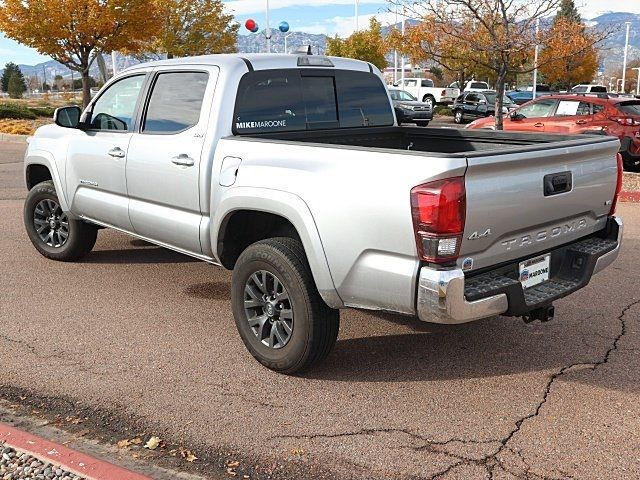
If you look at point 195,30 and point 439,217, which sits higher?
point 195,30

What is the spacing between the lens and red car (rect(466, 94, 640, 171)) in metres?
13.6

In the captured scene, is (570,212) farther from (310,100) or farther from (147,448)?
(147,448)

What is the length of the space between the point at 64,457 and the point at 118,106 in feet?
10.9

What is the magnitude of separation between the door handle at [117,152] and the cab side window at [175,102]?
0.28 metres

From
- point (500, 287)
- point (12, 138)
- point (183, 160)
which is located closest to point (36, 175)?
point (183, 160)

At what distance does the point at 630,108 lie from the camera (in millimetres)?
14117

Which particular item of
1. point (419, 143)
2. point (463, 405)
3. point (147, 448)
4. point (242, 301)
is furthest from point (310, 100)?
point (147, 448)

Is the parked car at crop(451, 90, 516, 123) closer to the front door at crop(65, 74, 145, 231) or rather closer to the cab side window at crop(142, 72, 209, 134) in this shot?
the front door at crop(65, 74, 145, 231)

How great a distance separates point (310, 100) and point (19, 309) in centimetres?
282

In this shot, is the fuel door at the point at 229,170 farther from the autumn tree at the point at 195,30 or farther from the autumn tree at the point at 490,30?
the autumn tree at the point at 195,30

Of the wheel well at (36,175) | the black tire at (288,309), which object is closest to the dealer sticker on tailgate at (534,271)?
the black tire at (288,309)

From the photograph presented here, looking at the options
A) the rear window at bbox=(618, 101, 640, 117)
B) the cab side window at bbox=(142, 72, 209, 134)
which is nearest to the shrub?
the rear window at bbox=(618, 101, 640, 117)

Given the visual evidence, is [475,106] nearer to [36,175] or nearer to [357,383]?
[36,175]

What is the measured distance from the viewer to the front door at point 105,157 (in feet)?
18.2
